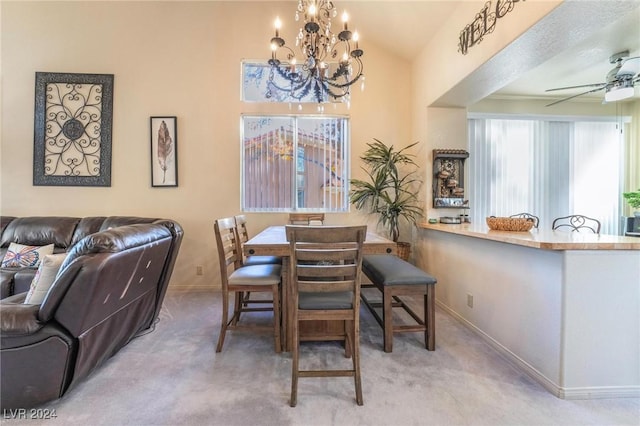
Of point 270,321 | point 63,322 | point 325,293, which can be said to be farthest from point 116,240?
point 270,321

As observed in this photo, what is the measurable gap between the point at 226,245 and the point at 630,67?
Result: 458cm

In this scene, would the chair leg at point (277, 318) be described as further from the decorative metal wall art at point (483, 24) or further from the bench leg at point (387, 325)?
the decorative metal wall art at point (483, 24)

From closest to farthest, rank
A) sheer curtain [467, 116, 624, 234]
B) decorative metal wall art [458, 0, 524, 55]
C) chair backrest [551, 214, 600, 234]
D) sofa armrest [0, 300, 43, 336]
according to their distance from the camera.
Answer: sofa armrest [0, 300, 43, 336]
decorative metal wall art [458, 0, 524, 55]
chair backrest [551, 214, 600, 234]
sheer curtain [467, 116, 624, 234]

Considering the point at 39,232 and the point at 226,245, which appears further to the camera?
the point at 39,232

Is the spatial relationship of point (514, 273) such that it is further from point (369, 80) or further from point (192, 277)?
point (192, 277)

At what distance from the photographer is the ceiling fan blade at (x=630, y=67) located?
294 cm

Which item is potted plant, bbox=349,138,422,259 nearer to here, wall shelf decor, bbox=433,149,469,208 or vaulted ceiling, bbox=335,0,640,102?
wall shelf decor, bbox=433,149,469,208

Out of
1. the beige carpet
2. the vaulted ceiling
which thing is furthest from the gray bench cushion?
the vaulted ceiling

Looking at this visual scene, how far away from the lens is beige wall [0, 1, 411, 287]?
3.64 metres

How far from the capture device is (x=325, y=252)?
1.53m

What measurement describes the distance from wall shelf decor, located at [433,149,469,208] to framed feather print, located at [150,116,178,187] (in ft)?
11.1

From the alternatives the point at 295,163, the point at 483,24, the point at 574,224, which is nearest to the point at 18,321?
the point at 295,163

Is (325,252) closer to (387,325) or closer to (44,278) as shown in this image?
(387,325)

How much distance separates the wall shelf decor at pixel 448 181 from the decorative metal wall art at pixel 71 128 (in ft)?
14.0
